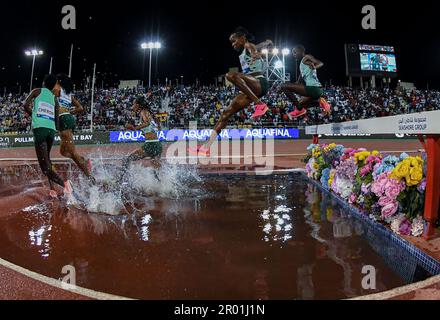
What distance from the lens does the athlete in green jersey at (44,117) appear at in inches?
244

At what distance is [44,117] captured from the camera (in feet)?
20.5

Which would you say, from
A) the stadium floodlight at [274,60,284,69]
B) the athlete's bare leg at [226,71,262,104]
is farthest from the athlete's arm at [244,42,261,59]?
the stadium floodlight at [274,60,284,69]

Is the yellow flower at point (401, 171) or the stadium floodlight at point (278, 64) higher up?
the stadium floodlight at point (278, 64)

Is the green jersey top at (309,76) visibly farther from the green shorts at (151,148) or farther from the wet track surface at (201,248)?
the green shorts at (151,148)

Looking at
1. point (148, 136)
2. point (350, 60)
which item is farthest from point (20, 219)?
point (350, 60)

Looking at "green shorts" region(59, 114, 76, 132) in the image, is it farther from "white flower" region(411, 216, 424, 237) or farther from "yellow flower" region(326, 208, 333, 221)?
"white flower" region(411, 216, 424, 237)

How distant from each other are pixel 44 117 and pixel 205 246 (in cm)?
393

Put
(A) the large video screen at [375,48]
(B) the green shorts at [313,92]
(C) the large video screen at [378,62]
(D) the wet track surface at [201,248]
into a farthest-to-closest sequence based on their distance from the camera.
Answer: (A) the large video screen at [375,48]
(C) the large video screen at [378,62]
(B) the green shorts at [313,92]
(D) the wet track surface at [201,248]

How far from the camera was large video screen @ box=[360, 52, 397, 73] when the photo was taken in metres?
33.6

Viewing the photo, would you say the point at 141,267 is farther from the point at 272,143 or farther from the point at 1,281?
the point at 272,143

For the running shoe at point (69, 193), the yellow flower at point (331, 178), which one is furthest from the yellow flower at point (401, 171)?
the running shoe at point (69, 193)

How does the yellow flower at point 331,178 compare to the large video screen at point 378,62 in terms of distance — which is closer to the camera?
the yellow flower at point 331,178

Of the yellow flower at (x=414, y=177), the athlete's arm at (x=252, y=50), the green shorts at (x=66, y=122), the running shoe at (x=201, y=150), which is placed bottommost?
the yellow flower at (x=414, y=177)

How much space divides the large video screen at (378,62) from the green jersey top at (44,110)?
3218cm
